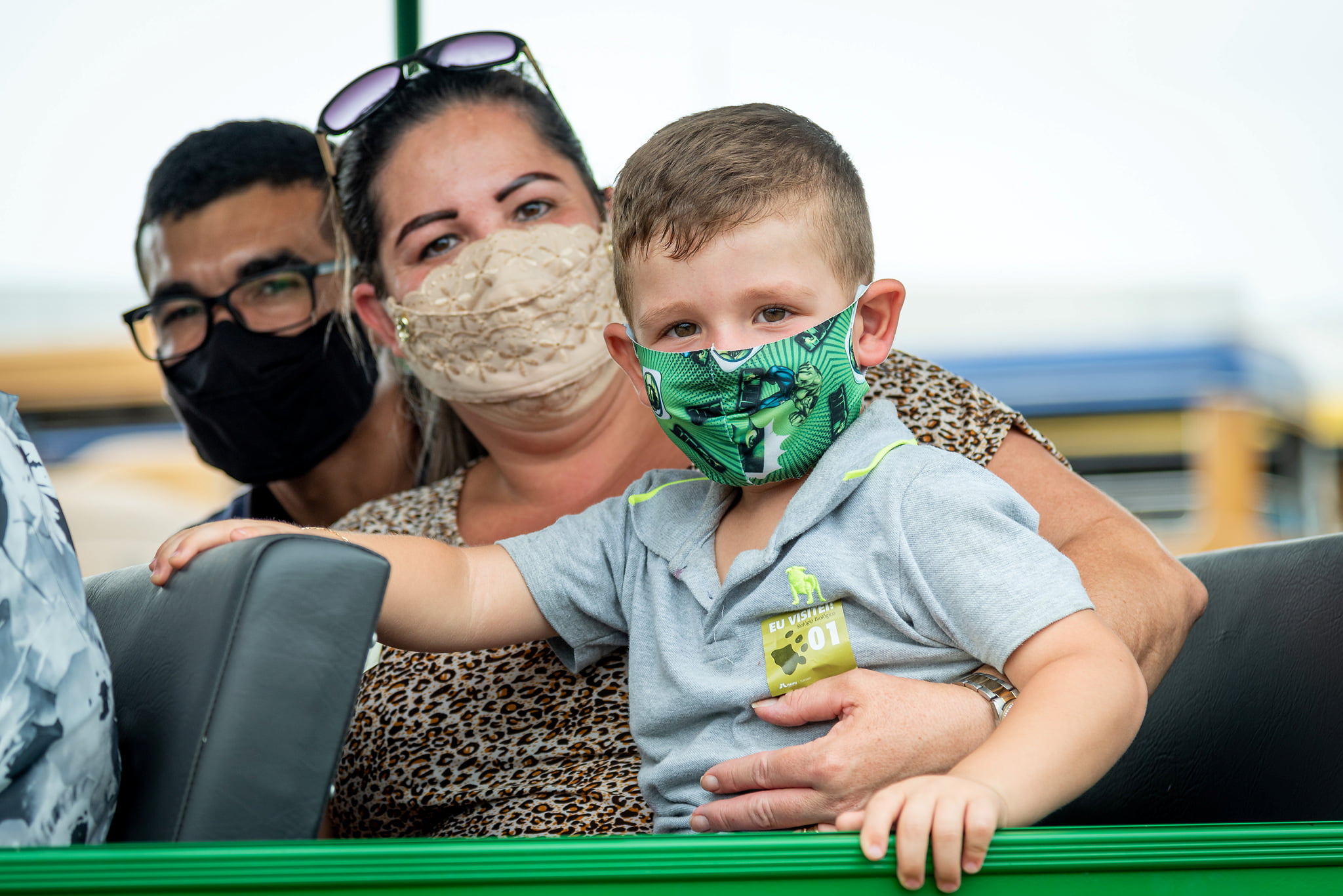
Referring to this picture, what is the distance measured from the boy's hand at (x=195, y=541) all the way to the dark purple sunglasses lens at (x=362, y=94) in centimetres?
106

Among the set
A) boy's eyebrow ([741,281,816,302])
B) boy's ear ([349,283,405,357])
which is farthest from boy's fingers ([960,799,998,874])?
boy's ear ([349,283,405,357])

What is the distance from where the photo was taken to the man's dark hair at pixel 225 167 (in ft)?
7.61

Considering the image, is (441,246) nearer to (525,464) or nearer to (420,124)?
(420,124)

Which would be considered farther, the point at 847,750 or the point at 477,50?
the point at 477,50

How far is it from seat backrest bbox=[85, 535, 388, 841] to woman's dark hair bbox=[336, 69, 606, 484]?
108 cm

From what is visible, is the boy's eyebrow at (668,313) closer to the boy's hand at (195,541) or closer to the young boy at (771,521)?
the young boy at (771,521)

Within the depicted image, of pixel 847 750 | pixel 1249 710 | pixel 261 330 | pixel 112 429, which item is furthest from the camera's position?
pixel 112 429

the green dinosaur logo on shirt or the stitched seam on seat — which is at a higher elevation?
the stitched seam on seat

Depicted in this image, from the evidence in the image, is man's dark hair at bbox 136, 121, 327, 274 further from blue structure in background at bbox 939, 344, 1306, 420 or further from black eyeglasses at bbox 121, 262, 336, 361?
blue structure in background at bbox 939, 344, 1306, 420

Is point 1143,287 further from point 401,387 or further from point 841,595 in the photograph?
point 841,595

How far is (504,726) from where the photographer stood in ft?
5.00

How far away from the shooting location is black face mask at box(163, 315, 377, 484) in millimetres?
2213

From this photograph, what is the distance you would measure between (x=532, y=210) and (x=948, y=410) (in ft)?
2.31

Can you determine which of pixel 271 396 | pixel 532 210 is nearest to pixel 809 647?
pixel 532 210
